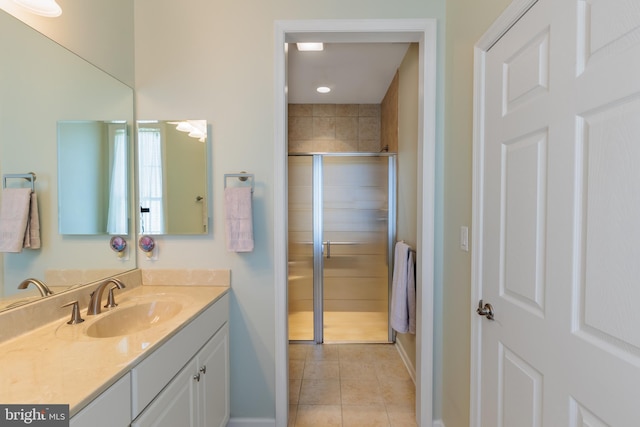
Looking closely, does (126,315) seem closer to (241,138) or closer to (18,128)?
(18,128)

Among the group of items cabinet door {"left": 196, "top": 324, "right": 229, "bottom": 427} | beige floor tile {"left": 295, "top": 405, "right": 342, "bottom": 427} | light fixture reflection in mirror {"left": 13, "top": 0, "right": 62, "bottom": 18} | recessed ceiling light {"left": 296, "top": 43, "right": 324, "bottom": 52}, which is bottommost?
beige floor tile {"left": 295, "top": 405, "right": 342, "bottom": 427}

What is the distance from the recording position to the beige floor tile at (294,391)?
210 centimetres

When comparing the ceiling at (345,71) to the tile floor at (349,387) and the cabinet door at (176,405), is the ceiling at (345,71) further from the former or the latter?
the tile floor at (349,387)

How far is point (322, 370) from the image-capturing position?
98.7 inches

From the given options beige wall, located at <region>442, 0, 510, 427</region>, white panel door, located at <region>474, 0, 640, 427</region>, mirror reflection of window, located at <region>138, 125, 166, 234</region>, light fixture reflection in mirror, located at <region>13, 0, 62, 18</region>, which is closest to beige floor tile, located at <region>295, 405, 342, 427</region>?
beige wall, located at <region>442, 0, 510, 427</region>

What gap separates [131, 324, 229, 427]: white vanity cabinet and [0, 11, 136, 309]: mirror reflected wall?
68 cm

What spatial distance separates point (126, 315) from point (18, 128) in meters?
0.90

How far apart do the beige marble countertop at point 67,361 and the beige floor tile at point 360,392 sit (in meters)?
1.47

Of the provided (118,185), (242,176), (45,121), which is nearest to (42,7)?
(45,121)

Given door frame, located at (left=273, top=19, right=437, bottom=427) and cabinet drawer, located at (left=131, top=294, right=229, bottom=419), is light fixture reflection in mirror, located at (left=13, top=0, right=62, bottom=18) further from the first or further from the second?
cabinet drawer, located at (left=131, top=294, right=229, bottom=419)

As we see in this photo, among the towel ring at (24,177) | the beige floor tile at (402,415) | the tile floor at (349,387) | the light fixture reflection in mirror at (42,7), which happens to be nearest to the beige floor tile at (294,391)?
the tile floor at (349,387)

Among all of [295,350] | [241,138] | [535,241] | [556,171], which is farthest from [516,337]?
[295,350]

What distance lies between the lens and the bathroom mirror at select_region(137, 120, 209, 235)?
5.71ft

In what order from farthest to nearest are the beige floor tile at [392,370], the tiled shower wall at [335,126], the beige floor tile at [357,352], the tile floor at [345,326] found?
the tiled shower wall at [335,126]
the tile floor at [345,326]
the beige floor tile at [357,352]
the beige floor tile at [392,370]
